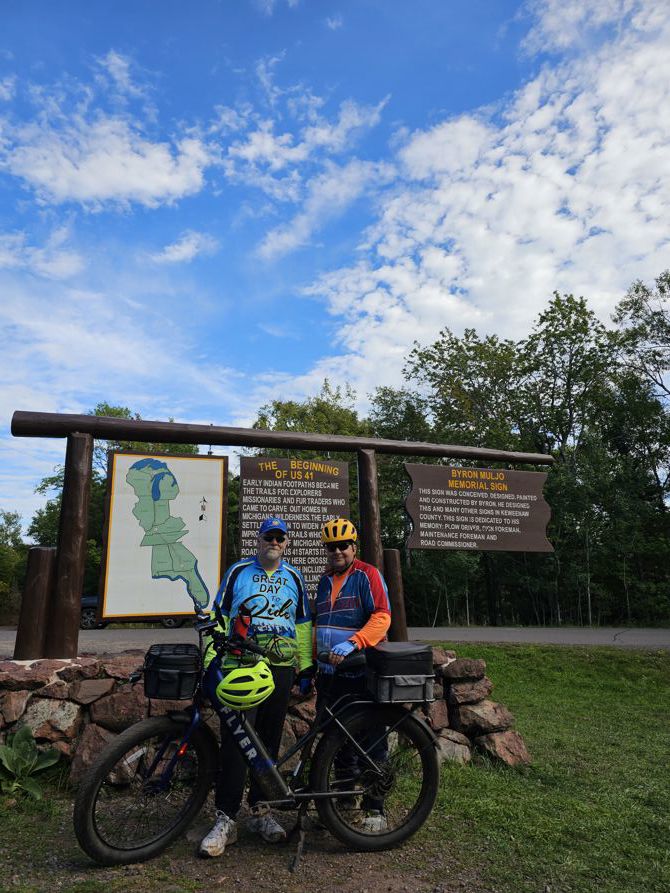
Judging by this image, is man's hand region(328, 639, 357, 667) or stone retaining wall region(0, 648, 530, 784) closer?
man's hand region(328, 639, 357, 667)

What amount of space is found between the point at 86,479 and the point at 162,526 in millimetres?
851

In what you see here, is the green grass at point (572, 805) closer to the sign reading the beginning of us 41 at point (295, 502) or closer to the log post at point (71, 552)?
the sign reading the beginning of us 41 at point (295, 502)

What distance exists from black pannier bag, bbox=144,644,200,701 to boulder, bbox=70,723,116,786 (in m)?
1.31

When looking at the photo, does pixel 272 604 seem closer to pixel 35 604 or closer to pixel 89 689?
pixel 89 689

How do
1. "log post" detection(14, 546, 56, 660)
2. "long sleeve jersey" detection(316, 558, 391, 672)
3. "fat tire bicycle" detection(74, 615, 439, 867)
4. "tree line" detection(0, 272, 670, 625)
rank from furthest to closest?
"tree line" detection(0, 272, 670, 625)
"log post" detection(14, 546, 56, 660)
"long sleeve jersey" detection(316, 558, 391, 672)
"fat tire bicycle" detection(74, 615, 439, 867)

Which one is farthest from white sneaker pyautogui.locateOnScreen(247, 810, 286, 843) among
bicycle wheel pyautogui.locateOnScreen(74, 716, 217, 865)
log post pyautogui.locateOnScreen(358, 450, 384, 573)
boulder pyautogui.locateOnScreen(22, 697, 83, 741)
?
log post pyautogui.locateOnScreen(358, 450, 384, 573)

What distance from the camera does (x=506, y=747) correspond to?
553 centimetres

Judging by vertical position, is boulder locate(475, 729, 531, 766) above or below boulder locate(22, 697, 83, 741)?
below

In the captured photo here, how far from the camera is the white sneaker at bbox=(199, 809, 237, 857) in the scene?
3.43 m

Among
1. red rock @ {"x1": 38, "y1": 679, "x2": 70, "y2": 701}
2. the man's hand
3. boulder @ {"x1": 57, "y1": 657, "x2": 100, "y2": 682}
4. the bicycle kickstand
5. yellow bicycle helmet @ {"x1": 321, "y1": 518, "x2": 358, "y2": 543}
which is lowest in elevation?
the bicycle kickstand

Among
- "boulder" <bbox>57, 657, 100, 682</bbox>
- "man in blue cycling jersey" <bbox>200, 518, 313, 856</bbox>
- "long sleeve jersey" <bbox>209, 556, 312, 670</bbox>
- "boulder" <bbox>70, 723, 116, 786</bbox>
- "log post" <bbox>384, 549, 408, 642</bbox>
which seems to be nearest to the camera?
"man in blue cycling jersey" <bbox>200, 518, 313, 856</bbox>

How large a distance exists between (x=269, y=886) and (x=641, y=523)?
79.4 feet

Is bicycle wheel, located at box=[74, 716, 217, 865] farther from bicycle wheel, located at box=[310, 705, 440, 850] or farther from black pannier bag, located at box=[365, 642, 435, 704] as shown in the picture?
black pannier bag, located at box=[365, 642, 435, 704]

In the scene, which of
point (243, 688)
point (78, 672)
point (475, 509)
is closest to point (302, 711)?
point (78, 672)
